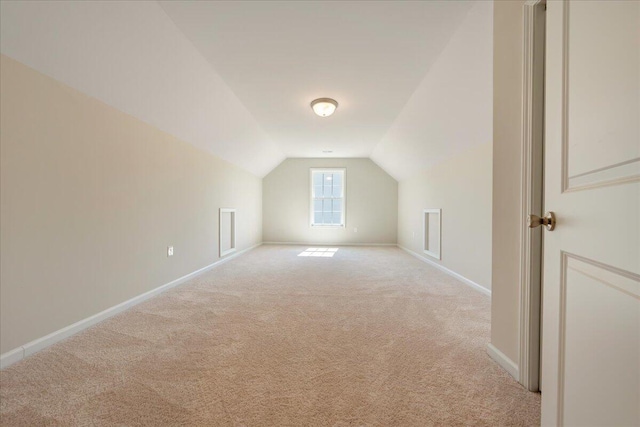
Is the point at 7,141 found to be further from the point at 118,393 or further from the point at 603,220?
the point at 603,220

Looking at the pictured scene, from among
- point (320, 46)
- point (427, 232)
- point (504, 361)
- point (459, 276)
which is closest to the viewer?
point (504, 361)

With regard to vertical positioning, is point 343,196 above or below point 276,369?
above

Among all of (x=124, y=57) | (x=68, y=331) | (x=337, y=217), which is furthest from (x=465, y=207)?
(x=337, y=217)

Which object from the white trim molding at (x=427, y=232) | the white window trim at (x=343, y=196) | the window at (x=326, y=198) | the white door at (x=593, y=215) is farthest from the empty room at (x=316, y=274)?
the window at (x=326, y=198)

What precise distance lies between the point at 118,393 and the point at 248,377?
0.61 meters

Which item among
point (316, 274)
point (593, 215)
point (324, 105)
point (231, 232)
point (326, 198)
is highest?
point (324, 105)

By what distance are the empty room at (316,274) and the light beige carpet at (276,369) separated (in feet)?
0.05

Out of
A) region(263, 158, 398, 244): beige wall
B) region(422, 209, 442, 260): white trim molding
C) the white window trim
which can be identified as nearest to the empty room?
region(422, 209, 442, 260): white trim molding

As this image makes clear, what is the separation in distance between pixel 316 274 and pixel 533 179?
303cm

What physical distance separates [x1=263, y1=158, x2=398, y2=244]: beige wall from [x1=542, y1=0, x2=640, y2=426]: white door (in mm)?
6519

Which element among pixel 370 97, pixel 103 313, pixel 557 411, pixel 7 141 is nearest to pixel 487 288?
pixel 557 411

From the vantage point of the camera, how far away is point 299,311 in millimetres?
2482

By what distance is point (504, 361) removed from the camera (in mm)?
1549

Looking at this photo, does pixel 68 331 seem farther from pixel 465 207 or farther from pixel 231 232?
pixel 465 207
